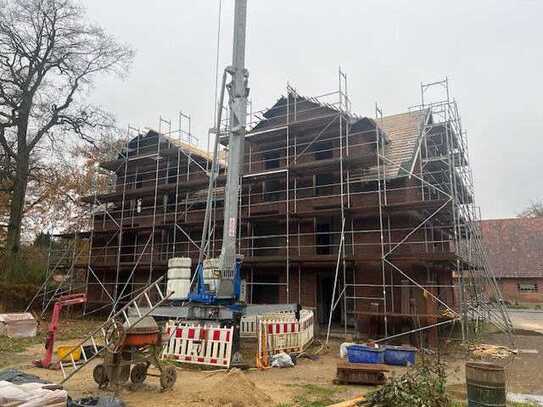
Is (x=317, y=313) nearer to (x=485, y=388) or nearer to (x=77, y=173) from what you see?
(x=485, y=388)

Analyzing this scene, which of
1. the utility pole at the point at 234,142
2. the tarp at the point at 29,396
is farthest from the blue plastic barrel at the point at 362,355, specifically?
the tarp at the point at 29,396

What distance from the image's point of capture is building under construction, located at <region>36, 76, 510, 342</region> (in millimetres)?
15773

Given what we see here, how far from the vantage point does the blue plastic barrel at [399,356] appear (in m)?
11.1

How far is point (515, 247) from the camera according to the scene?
121ft

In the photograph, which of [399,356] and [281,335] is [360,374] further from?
[281,335]

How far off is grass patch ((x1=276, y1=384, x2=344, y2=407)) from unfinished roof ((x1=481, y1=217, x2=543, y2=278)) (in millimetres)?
30240

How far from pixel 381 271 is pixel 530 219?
28.8 meters

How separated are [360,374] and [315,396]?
1449 mm

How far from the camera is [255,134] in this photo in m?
19.9

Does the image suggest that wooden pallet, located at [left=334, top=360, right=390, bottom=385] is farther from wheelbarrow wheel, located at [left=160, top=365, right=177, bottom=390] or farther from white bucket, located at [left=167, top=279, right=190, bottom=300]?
white bucket, located at [left=167, top=279, right=190, bottom=300]

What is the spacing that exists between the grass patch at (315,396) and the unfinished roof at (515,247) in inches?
1191

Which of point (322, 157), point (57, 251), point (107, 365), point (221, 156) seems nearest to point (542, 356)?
point (322, 157)

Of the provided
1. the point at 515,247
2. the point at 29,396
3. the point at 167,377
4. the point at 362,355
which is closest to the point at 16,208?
the point at 167,377

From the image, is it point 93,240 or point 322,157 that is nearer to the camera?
point 322,157
